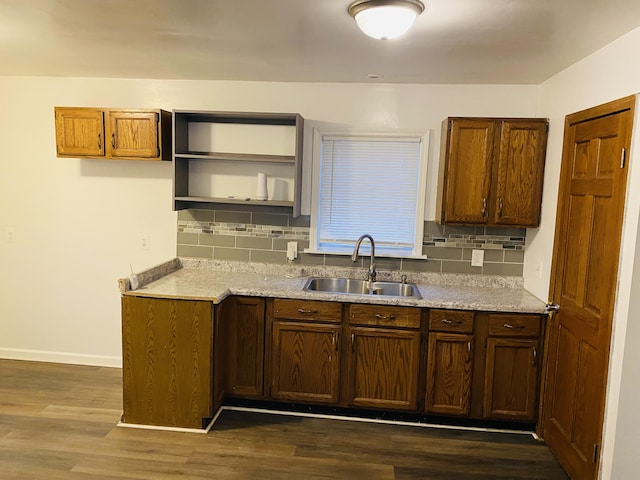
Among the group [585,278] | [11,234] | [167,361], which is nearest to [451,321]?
[585,278]

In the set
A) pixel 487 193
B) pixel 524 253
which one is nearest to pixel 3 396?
pixel 487 193

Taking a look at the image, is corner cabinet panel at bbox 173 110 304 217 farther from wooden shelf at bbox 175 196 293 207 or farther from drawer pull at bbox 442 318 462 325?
drawer pull at bbox 442 318 462 325

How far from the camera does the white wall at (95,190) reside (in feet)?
11.9

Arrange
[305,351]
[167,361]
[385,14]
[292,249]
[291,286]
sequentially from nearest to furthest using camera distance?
[385,14]
[167,361]
[305,351]
[291,286]
[292,249]

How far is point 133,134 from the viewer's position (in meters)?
3.54

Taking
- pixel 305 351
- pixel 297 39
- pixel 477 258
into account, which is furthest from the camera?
pixel 477 258

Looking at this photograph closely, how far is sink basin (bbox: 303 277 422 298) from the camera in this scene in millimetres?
3568

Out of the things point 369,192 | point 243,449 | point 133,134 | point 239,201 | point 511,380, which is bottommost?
point 243,449

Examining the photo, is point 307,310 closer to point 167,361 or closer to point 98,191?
point 167,361

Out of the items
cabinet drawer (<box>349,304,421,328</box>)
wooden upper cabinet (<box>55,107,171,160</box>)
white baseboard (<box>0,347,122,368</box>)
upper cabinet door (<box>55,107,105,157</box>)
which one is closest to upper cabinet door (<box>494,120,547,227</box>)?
cabinet drawer (<box>349,304,421,328</box>)

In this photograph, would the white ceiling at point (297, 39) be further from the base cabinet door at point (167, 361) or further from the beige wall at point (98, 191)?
the base cabinet door at point (167, 361)

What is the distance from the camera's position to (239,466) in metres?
2.71

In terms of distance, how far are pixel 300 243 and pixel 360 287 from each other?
1.91 feet

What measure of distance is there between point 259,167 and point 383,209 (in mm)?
1023
